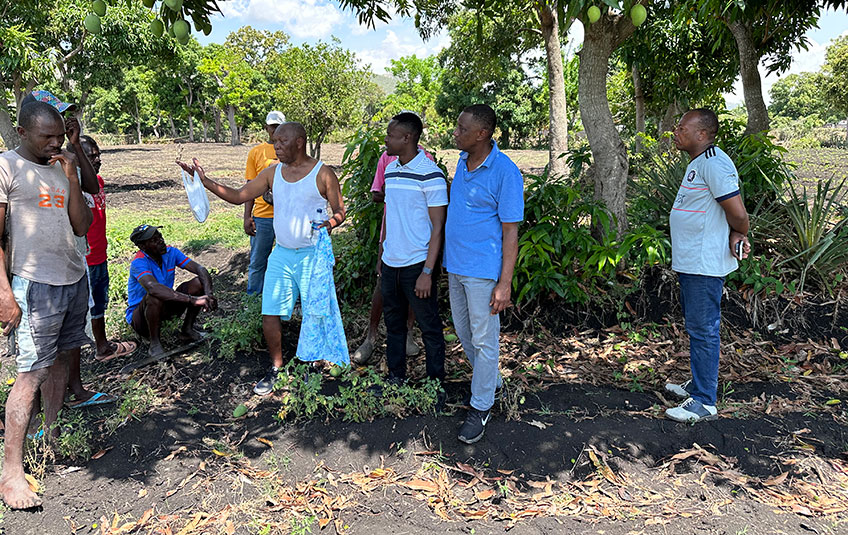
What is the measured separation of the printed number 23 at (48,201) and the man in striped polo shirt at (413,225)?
1.84m

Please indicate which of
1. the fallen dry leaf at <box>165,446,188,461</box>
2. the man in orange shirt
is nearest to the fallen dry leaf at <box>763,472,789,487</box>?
the fallen dry leaf at <box>165,446,188,461</box>

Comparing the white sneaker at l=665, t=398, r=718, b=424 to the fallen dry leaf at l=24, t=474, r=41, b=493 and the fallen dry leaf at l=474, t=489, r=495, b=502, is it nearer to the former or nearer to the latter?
the fallen dry leaf at l=474, t=489, r=495, b=502

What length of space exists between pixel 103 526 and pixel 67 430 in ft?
2.87

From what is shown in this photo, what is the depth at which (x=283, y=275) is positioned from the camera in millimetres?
4000

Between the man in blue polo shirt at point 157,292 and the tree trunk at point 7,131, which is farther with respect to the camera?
the tree trunk at point 7,131

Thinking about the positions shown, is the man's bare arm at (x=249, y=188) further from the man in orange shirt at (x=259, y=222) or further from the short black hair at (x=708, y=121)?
the short black hair at (x=708, y=121)

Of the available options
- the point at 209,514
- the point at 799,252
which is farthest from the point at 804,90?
the point at 209,514

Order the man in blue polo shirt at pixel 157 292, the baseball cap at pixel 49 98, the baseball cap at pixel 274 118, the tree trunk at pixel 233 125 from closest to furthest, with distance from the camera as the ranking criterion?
the baseball cap at pixel 49 98
the man in blue polo shirt at pixel 157 292
the baseball cap at pixel 274 118
the tree trunk at pixel 233 125

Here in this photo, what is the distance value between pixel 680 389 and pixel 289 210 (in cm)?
295

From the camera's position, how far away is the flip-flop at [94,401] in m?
3.78

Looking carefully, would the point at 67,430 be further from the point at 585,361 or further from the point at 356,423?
the point at 585,361

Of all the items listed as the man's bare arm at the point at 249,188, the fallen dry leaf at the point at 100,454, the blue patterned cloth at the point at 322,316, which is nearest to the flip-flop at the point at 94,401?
the fallen dry leaf at the point at 100,454

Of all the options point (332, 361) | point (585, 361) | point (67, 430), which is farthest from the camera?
point (585, 361)

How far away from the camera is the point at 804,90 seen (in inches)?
2469
